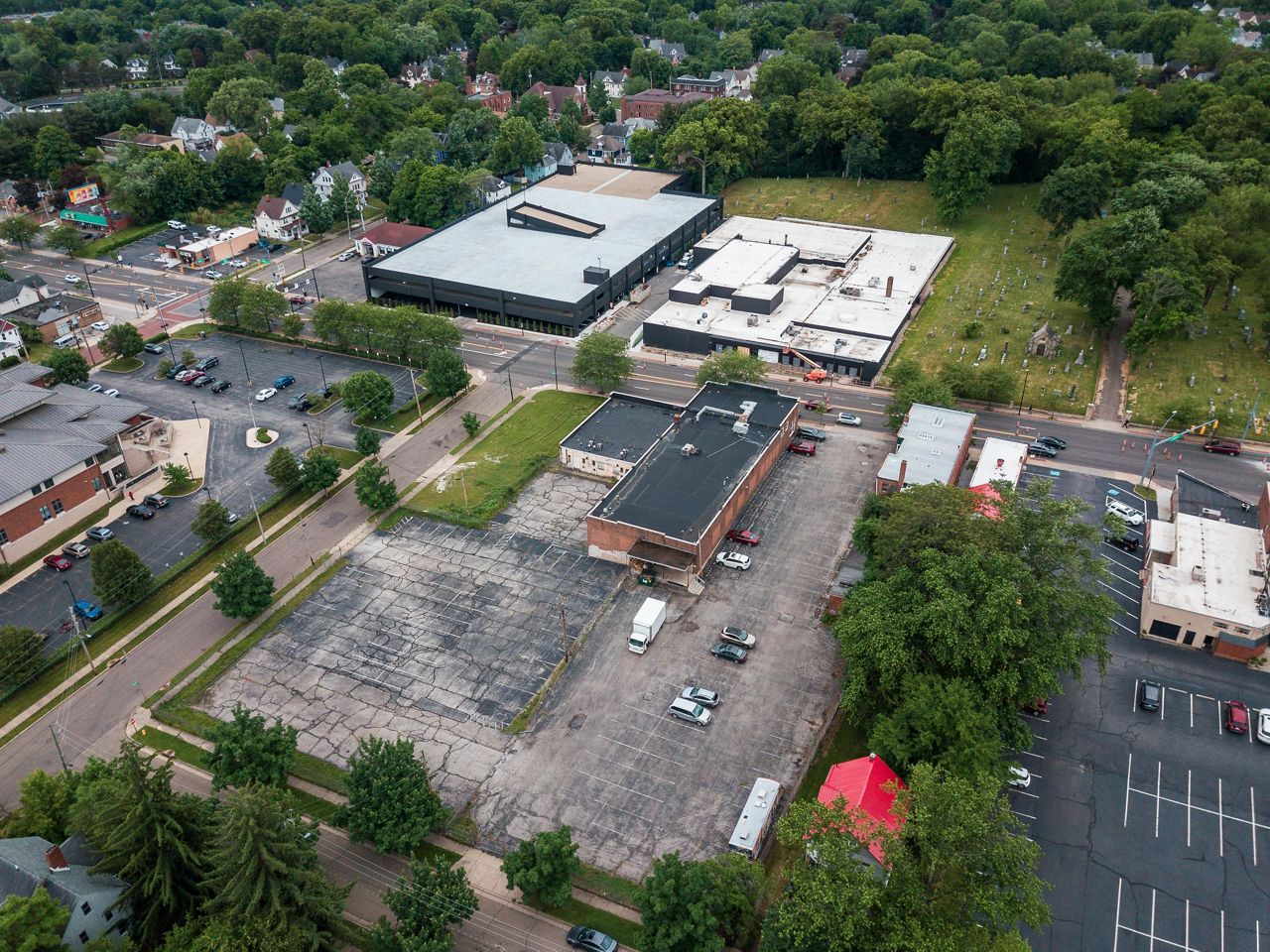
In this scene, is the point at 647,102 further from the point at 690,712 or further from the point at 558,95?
the point at 690,712

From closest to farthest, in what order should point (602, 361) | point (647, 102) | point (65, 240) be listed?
point (602, 361), point (65, 240), point (647, 102)

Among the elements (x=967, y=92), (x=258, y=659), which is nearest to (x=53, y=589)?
(x=258, y=659)

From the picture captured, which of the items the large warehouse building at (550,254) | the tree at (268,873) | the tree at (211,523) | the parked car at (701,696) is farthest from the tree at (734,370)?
the tree at (268,873)

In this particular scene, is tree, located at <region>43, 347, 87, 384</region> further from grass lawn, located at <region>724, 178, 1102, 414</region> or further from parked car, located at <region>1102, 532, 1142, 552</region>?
parked car, located at <region>1102, 532, 1142, 552</region>

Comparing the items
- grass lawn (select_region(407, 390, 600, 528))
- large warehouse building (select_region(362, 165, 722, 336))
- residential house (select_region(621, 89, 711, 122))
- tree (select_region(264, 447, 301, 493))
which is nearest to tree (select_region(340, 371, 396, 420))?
tree (select_region(264, 447, 301, 493))

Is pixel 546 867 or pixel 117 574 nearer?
pixel 546 867

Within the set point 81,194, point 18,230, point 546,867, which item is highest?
point 546,867

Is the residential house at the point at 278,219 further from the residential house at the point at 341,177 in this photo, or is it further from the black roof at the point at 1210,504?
the black roof at the point at 1210,504

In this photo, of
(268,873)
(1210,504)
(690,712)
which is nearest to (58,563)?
(268,873)
